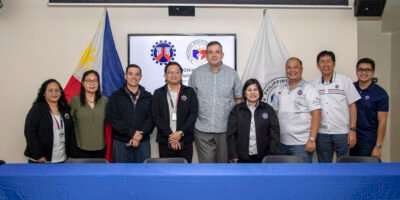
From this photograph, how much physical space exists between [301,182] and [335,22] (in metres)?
2.71

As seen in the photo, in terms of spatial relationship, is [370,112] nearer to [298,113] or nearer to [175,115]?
[298,113]

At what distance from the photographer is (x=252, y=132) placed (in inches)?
112

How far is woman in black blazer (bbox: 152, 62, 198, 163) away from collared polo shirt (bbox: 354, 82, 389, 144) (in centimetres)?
167

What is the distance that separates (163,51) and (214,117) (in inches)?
44.0

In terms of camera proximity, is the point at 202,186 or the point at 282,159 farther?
the point at 282,159

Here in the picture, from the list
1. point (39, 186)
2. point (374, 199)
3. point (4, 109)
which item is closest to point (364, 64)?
point (374, 199)

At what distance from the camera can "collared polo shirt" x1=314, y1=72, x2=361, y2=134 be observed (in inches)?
122

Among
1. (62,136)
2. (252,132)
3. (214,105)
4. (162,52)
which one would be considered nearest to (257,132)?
(252,132)

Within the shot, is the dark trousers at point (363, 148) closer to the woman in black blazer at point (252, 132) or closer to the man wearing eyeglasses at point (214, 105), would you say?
the woman in black blazer at point (252, 132)

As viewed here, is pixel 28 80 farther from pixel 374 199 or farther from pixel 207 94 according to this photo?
pixel 374 199

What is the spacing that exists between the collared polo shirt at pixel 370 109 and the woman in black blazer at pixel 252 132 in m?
1.00

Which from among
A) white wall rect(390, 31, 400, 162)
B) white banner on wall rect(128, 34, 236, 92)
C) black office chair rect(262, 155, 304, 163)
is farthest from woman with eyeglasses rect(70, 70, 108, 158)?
white wall rect(390, 31, 400, 162)

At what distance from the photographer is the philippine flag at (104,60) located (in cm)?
365

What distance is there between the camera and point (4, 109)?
375 centimetres
